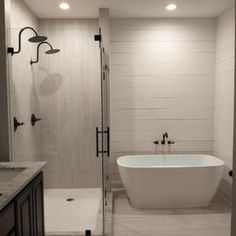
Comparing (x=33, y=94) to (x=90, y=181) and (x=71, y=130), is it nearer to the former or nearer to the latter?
(x=71, y=130)

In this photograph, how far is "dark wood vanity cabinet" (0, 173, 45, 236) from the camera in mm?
1521

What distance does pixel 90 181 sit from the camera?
412 centimetres

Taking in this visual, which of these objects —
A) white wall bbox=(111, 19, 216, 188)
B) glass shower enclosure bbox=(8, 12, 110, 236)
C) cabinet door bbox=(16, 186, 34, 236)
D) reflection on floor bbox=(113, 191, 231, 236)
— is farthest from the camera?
white wall bbox=(111, 19, 216, 188)

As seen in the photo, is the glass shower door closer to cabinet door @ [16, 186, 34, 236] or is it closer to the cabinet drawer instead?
cabinet door @ [16, 186, 34, 236]

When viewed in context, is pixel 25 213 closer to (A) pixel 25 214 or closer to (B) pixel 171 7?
(A) pixel 25 214

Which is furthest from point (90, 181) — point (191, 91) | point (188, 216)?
point (191, 91)

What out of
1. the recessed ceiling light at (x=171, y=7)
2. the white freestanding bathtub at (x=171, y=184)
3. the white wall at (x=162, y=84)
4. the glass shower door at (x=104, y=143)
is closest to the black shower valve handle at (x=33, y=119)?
the glass shower door at (x=104, y=143)

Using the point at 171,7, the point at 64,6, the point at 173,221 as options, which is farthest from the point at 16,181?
the point at 171,7

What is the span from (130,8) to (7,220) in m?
3.13

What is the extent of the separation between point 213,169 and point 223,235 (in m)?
0.80

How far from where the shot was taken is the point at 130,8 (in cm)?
364

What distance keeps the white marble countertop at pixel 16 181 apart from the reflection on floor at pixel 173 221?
1286 mm

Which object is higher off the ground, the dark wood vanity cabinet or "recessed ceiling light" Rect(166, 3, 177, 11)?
"recessed ceiling light" Rect(166, 3, 177, 11)

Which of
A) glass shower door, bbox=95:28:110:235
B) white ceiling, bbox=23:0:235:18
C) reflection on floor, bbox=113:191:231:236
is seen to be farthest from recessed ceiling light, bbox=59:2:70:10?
reflection on floor, bbox=113:191:231:236
